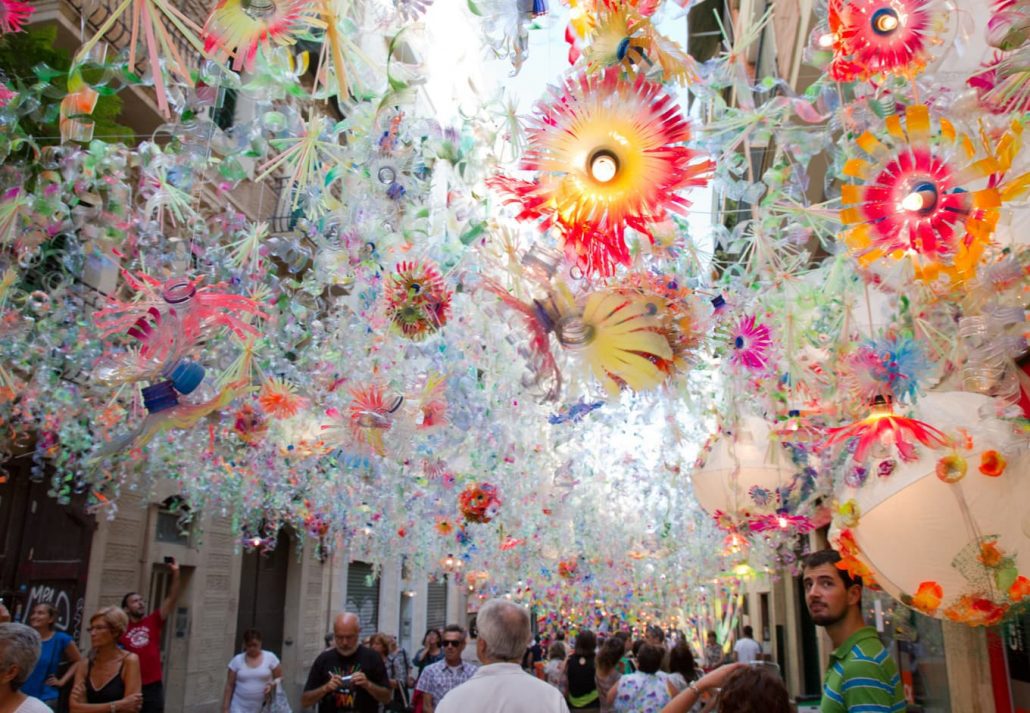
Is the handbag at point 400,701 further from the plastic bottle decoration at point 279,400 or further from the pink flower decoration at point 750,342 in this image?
the pink flower decoration at point 750,342

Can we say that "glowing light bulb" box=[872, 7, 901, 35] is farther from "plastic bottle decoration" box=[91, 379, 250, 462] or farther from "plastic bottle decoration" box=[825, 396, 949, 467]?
"plastic bottle decoration" box=[91, 379, 250, 462]

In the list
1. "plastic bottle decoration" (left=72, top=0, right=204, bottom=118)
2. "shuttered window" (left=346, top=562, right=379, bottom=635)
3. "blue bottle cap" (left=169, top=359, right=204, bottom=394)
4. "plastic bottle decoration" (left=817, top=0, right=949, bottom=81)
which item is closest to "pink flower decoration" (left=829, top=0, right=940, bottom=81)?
"plastic bottle decoration" (left=817, top=0, right=949, bottom=81)

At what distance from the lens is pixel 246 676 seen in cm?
721

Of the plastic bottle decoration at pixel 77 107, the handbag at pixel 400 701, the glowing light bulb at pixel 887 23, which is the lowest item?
the handbag at pixel 400 701

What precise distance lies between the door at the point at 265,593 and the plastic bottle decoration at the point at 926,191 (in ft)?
40.3

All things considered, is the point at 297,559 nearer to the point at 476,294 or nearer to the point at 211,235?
the point at 211,235

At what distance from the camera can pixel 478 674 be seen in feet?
9.56

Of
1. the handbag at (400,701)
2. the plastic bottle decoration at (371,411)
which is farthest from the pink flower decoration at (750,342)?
the handbag at (400,701)

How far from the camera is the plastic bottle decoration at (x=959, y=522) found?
2557 mm

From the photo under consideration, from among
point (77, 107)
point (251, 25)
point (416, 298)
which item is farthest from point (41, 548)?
point (251, 25)

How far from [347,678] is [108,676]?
1.35m

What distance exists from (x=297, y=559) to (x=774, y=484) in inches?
472

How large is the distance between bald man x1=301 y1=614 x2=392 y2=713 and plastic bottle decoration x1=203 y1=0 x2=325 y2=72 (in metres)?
3.72

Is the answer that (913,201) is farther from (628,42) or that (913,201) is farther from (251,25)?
(251,25)
